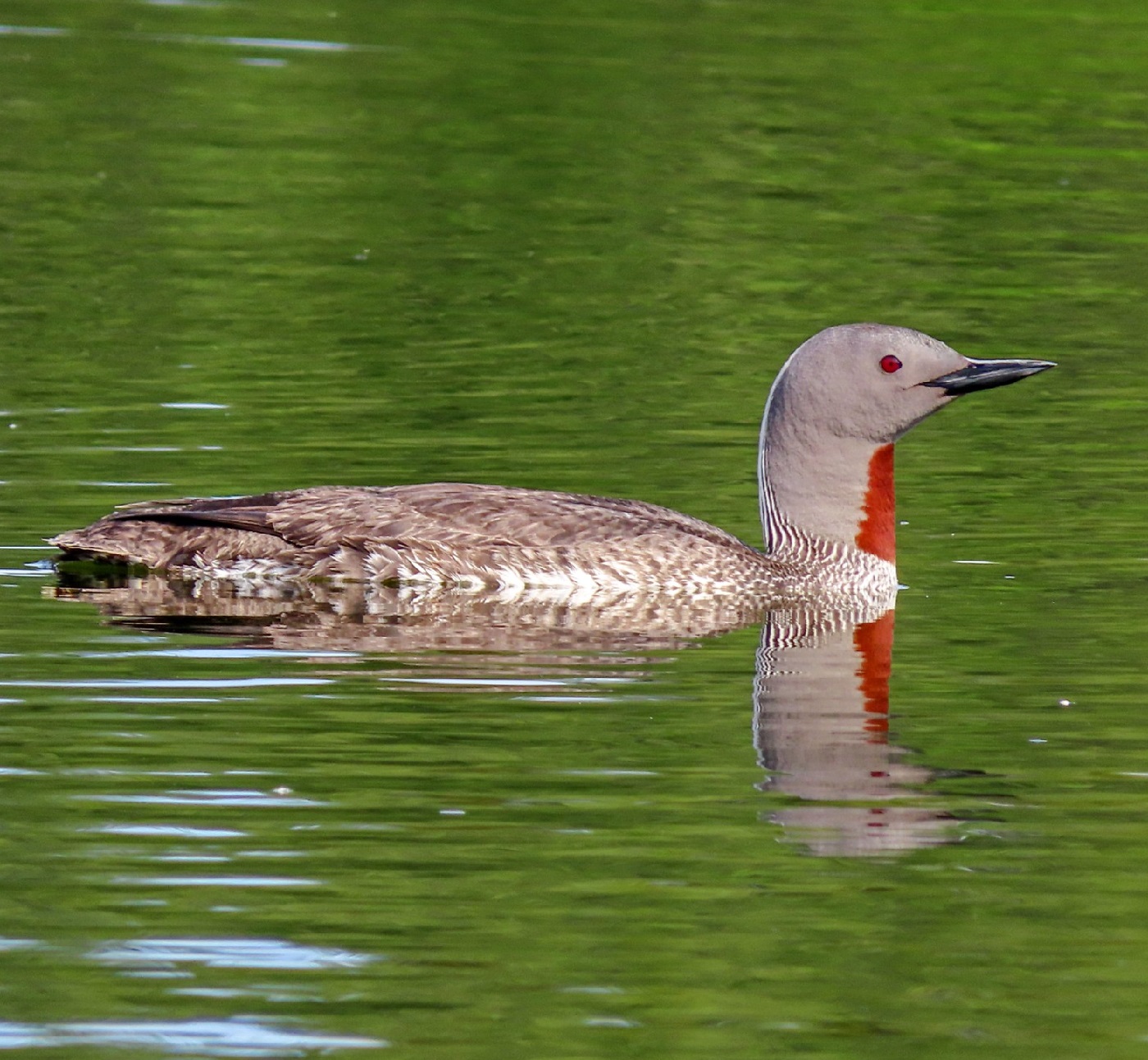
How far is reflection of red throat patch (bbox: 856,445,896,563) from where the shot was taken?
10711 mm

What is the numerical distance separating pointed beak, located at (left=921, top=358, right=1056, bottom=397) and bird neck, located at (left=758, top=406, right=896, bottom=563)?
16.4 inches

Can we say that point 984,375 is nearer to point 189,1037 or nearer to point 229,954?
point 229,954

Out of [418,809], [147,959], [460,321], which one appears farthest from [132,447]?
[147,959]

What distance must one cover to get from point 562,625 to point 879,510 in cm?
158

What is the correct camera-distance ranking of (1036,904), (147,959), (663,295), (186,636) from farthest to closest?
(663,295) → (186,636) → (1036,904) → (147,959)

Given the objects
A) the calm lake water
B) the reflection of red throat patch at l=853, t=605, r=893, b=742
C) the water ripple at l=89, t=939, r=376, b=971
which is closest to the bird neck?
the calm lake water

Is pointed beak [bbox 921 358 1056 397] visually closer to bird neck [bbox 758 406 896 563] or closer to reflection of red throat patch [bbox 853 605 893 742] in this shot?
bird neck [bbox 758 406 896 563]

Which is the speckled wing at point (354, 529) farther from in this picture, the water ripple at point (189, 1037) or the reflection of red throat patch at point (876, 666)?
the water ripple at point (189, 1037)

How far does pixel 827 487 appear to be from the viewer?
10859 millimetres

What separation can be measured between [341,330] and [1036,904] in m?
10.0

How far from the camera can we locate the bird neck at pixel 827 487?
10742 millimetres

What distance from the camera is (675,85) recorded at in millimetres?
26000

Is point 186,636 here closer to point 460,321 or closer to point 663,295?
point 460,321

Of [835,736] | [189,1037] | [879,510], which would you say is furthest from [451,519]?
[189,1037]
